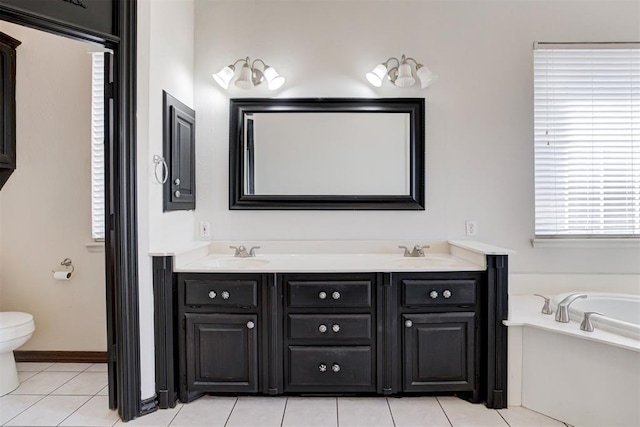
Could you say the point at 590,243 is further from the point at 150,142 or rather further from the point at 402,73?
the point at 150,142

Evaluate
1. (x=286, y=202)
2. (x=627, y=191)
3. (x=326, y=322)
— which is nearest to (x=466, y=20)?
(x=627, y=191)

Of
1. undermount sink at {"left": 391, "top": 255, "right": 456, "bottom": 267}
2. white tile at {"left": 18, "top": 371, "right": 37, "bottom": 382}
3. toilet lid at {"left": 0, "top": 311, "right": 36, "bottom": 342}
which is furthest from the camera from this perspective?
white tile at {"left": 18, "top": 371, "right": 37, "bottom": 382}

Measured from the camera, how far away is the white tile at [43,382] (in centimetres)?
222

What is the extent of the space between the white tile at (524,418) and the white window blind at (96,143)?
282 cm

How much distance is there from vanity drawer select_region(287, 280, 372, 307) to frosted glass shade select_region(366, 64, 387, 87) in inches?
54.7

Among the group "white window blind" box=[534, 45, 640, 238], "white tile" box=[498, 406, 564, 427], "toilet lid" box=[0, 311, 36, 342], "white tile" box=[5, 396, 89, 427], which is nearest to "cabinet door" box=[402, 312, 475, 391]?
"white tile" box=[498, 406, 564, 427]

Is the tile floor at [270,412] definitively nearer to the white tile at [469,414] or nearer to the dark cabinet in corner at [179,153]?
the white tile at [469,414]

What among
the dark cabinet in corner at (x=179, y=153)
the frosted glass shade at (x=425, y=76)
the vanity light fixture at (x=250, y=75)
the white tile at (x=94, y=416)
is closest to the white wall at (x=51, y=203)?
the white tile at (x=94, y=416)

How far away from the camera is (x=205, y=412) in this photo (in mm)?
1958

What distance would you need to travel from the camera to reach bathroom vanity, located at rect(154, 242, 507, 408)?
6.58 feet

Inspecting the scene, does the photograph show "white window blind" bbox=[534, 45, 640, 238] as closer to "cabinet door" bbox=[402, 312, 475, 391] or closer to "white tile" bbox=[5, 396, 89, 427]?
"cabinet door" bbox=[402, 312, 475, 391]

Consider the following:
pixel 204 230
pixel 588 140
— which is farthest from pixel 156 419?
pixel 588 140

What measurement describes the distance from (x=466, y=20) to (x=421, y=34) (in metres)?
0.33

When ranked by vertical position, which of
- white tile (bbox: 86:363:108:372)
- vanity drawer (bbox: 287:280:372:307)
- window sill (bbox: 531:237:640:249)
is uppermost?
window sill (bbox: 531:237:640:249)
